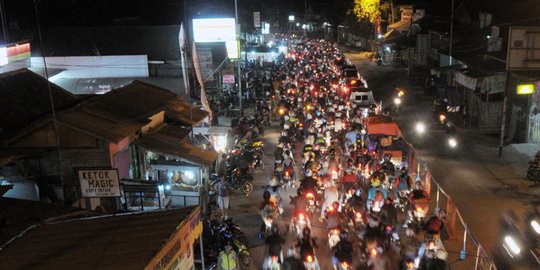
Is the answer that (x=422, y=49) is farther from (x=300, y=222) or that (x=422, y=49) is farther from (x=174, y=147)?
(x=300, y=222)

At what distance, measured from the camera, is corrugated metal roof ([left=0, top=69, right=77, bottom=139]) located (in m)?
13.3

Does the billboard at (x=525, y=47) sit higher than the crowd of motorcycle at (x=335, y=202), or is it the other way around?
the billboard at (x=525, y=47)

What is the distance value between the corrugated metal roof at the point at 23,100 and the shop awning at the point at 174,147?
105 inches

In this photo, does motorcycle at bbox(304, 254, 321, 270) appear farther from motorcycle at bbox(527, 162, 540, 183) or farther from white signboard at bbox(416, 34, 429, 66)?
white signboard at bbox(416, 34, 429, 66)

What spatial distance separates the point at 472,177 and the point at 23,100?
15359mm

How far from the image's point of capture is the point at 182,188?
14328 millimetres

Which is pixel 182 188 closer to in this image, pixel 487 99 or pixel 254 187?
pixel 254 187

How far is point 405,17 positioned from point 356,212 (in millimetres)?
45425

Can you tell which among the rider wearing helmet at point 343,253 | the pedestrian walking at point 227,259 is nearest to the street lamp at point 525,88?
the rider wearing helmet at point 343,253

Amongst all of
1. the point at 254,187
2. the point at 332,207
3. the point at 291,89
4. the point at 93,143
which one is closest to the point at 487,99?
the point at 291,89

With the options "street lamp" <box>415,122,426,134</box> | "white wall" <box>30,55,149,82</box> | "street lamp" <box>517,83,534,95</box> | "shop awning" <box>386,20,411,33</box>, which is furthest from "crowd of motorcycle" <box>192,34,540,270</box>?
"shop awning" <box>386,20,411,33</box>

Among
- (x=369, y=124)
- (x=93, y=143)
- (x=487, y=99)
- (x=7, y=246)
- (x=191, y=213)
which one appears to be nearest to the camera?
(x=7, y=246)

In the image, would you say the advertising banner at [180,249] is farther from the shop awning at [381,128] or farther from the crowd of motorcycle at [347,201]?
the shop awning at [381,128]

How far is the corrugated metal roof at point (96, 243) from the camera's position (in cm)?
589
